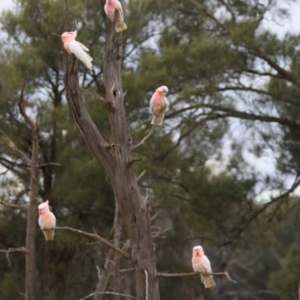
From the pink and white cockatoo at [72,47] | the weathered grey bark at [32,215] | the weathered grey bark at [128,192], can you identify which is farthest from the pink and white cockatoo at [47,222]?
the weathered grey bark at [32,215]

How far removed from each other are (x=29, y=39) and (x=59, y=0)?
59 cm

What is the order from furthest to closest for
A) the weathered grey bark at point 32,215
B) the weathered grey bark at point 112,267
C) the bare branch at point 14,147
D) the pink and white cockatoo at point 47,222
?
the weathered grey bark at point 112,267 < the weathered grey bark at point 32,215 < the bare branch at point 14,147 < the pink and white cockatoo at point 47,222

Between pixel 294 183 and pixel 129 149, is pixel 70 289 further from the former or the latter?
pixel 129 149

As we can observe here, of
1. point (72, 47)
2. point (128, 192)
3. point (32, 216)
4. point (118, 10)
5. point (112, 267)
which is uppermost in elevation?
point (118, 10)

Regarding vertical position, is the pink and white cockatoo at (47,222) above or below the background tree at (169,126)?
below

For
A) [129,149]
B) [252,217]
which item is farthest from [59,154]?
[129,149]

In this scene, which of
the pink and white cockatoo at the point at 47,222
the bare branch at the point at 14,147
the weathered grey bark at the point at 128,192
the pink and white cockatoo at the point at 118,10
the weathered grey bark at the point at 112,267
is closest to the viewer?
the weathered grey bark at the point at 128,192

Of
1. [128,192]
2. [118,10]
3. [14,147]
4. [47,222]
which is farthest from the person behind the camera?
[14,147]

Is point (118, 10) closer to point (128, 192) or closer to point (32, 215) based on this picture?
point (128, 192)

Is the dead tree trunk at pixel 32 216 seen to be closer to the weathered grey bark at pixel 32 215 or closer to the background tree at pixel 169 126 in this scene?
the weathered grey bark at pixel 32 215

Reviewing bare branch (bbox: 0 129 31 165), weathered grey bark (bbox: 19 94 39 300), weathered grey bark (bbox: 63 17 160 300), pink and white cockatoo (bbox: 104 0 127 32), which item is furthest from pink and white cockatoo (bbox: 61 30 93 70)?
weathered grey bark (bbox: 19 94 39 300)

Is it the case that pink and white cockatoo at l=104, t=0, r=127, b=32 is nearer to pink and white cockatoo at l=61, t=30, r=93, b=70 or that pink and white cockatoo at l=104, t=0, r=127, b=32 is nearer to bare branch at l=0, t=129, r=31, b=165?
pink and white cockatoo at l=61, t=30, r=93, b=70

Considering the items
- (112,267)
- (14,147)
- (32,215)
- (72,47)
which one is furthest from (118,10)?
(112,267)

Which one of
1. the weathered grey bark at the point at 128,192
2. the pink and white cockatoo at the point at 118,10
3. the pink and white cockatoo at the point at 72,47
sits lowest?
the weathered grey bark at the point at 128,192
